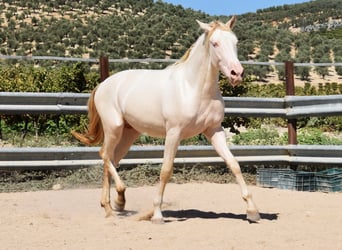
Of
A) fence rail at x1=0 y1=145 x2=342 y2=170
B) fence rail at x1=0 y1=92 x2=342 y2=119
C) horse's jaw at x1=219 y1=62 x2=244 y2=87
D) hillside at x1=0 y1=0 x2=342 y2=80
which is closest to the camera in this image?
horse's jaw at x1=219 y1=62 x2=244 y2=87

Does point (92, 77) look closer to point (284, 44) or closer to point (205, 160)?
point (205, 160)

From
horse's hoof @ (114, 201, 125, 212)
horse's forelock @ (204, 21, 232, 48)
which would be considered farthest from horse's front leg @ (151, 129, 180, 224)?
horse's forelock @ (204, 21, 232, 48)

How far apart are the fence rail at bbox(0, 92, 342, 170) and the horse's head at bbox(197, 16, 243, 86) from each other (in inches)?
105

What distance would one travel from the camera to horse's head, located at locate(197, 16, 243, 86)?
473cm

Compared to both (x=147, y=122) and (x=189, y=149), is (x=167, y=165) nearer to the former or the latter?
(x=147, y=122)

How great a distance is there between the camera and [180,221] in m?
5.14

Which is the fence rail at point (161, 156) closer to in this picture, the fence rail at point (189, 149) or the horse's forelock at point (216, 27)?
the fence rail at point (189, 149)

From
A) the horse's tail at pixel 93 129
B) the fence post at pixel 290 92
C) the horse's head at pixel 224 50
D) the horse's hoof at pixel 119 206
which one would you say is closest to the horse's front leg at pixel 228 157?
the horse's head at pixel 224 50

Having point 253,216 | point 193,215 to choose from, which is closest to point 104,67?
point 193,215

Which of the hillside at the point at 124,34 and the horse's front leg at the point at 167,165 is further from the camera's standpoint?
the hillside at the point at 124,34

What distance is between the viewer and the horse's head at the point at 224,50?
4.73 metres

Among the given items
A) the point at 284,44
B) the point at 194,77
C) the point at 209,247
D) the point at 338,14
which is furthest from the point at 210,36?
the point at 338,14

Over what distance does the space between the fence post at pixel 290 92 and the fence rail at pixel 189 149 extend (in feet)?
0.40

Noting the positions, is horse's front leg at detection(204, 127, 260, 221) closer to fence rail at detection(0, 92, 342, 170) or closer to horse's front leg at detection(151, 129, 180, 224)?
horse's front leg at detection(151, 129, 180, 224)
